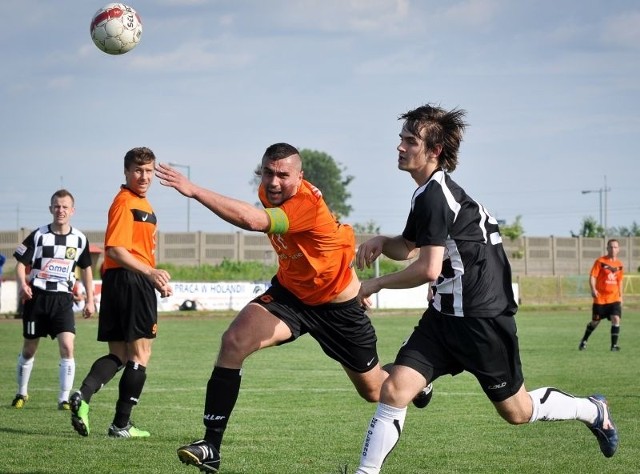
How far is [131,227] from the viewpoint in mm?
8664

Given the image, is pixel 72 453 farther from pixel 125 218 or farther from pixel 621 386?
pixel 621 386

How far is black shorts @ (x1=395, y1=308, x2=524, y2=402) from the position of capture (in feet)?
19.8

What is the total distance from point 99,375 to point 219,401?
261cm

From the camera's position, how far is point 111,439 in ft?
27.7

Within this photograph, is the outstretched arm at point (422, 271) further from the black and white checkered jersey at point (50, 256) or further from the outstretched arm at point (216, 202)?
the black and white checkered jersey at point (50, 256)

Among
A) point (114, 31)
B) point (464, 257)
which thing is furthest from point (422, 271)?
point (114, 31)

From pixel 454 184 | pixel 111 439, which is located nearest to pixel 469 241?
pixel 454 184

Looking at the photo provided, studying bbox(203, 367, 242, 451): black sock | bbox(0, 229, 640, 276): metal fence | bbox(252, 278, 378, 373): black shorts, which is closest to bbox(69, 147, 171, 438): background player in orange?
bbox(252, 278, 378, 373): black shorts

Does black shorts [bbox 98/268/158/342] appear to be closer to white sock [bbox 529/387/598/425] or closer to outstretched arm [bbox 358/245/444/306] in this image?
outstretched arm [bbox 358/245/444/306]

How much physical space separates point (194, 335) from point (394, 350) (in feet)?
24.2

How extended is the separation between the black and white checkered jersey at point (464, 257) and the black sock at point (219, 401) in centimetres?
151

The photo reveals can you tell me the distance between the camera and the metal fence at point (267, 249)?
69.2 m

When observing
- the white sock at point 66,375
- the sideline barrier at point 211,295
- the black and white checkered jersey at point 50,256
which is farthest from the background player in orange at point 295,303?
the sideline barrier at point 211,295

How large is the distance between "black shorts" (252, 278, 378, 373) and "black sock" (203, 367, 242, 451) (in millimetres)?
584
